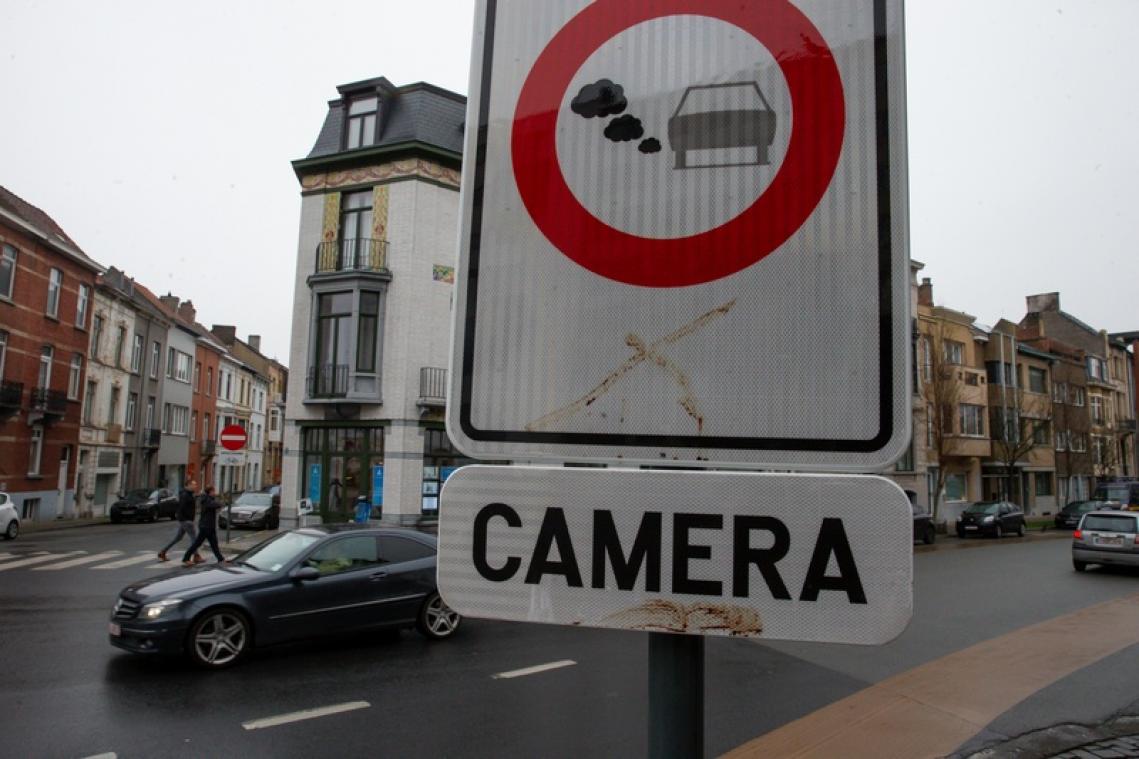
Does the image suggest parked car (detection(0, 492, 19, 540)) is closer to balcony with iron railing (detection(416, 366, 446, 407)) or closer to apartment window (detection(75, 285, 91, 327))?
apartment window (detection(75, 285, 91, 327))

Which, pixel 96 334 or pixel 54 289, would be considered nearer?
pixel 54 289

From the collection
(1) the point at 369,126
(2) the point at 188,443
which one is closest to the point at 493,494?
(1) the point at 369,126

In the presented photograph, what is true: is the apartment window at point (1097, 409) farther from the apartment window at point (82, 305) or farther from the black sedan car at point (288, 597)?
the apartment window at point (82, 305)

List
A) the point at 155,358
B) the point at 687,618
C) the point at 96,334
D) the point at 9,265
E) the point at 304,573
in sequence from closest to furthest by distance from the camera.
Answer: the point at 687,618
the point at 304,573
the point at 9,265
the point at 96,334
the point at 155,358

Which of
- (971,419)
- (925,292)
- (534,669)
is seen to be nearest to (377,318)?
(534,669)

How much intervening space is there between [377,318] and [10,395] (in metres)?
16.5

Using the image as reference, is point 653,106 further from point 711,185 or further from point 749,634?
point 749,634

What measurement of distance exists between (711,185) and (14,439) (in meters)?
36.1

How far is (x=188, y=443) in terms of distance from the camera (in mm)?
46938

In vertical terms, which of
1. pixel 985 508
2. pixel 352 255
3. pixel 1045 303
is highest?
pixel 1045 303

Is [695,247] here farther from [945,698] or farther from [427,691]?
[945,698]

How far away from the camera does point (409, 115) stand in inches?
978

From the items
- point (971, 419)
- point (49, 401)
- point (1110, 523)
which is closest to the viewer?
point (1110, 523)

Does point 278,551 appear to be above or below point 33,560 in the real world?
above
